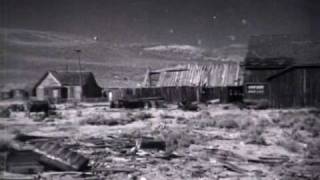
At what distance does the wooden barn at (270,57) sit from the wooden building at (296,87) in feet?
0.23

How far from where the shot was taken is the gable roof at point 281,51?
168 inches

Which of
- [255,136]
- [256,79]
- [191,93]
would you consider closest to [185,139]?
[255,136]

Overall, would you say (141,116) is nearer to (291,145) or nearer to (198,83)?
(198,83)

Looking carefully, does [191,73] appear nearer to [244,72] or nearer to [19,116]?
[244,72]

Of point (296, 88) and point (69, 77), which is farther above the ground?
point (69, 77)

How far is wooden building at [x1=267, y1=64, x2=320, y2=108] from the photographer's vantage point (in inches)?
171

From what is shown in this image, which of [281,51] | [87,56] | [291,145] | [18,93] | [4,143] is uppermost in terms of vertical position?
[281,51]

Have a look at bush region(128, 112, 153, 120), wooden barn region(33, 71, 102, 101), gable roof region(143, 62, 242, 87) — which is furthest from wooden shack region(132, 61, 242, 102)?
wooden barn region(33, 71, 102, 101)

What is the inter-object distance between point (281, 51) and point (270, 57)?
150 millimetres

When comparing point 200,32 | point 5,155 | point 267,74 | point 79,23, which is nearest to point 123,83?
point 79,23

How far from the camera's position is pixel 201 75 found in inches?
175

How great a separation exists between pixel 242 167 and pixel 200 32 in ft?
4.87

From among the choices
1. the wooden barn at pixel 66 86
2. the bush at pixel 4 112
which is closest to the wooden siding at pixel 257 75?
the wooden barn at pixel 66 86

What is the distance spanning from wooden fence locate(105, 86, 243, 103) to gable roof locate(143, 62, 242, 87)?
0.21ft
